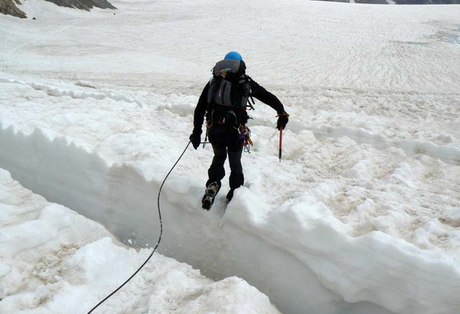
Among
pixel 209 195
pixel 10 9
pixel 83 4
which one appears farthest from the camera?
pixel 83 4

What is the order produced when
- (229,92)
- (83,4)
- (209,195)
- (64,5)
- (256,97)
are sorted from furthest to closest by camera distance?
(83,4) → (64,5) → (256,97) → (209,195) → (229,92)

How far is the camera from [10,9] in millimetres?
24891

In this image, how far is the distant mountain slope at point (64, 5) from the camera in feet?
81.0

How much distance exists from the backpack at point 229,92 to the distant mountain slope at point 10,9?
27.6 meters

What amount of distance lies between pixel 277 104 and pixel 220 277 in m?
1.85

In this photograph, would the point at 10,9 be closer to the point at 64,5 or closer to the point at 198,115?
the point at 64,5

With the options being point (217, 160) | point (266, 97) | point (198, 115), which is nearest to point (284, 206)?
point (217, 160)

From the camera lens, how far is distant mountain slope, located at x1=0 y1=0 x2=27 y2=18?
2445cm

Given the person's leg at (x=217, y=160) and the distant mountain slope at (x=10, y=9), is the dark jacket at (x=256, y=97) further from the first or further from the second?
the distant mountain slope at (x=10, y=9)

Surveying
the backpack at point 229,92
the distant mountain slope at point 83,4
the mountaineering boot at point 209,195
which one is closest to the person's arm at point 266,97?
the backpack at point 229,92

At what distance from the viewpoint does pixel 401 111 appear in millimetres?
7895

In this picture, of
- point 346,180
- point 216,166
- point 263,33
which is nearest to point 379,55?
point 263,33

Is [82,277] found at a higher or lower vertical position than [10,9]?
higher

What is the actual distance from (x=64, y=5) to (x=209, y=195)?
3363cm
